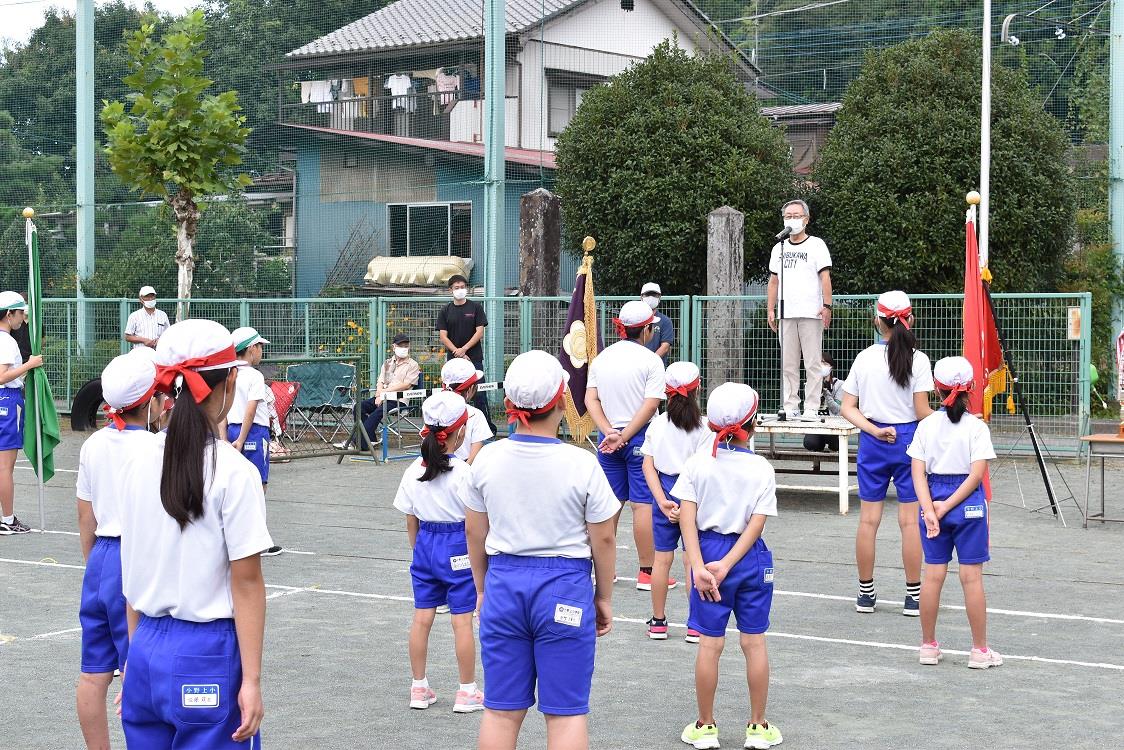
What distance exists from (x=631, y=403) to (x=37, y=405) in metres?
5.54

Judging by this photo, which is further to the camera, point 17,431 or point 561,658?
point 17,431

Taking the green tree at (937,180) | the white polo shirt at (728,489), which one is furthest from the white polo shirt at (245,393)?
the green tree at (937,180)

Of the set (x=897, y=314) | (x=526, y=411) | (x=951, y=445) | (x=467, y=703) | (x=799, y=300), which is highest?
(x=799, y=300)

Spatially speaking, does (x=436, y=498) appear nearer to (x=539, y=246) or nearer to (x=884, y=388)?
(x=884, y=388)

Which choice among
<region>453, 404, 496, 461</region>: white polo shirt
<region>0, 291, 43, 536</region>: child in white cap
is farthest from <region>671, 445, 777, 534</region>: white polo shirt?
<region>0, 291, 43, 536</region>: child in white cap

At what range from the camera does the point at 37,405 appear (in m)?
11.8

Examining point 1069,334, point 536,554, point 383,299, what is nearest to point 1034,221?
point 1069,334

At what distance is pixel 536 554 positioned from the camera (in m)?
4.91

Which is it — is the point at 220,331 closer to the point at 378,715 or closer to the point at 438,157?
the point at 378,715

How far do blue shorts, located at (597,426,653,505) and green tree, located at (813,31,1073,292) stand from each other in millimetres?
11718

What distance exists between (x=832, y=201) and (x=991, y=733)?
50.4 feet

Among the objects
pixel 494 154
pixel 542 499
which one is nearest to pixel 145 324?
pixel 494 154

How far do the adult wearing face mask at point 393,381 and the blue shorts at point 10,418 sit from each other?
616cm

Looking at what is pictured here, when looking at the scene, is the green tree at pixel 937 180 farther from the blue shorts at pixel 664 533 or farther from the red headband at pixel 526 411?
the red headband at pixel 526 411
